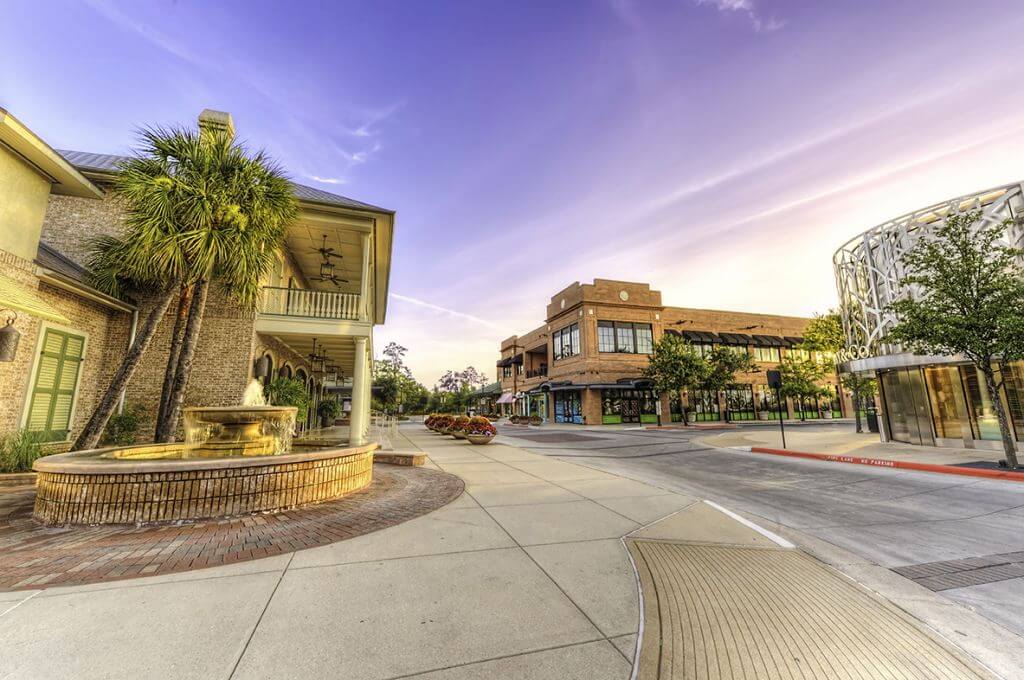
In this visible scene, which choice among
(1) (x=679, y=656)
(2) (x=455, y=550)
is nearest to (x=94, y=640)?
(2) (x=455, y=550)

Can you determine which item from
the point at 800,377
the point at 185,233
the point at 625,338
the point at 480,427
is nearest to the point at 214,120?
the point at 185,233

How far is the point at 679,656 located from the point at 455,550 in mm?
2293

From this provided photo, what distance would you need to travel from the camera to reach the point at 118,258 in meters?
9.44

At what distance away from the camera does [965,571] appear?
3.92 meters

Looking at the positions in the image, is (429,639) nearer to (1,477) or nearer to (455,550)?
(455,550)

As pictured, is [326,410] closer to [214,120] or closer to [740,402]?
[214,120]

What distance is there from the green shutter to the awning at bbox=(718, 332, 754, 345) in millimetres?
39828

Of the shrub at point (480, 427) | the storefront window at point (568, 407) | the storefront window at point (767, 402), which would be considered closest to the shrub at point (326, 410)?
the shrub at point (480, 427)

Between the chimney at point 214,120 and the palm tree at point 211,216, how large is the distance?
1.66m

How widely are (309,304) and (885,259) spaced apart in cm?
2034

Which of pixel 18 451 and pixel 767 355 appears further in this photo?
pixel 767 355

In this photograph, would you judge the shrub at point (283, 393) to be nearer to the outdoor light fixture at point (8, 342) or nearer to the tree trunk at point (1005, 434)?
the outdoor light fixture at point (8, 342)

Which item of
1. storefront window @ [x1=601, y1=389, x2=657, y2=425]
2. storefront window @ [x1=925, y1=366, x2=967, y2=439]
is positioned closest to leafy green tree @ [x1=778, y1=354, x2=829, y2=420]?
storefront window @ [x1=601, y1=389, x2=657, y2=425]

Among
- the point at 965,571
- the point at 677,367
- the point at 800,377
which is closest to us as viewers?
the point at 965,571
